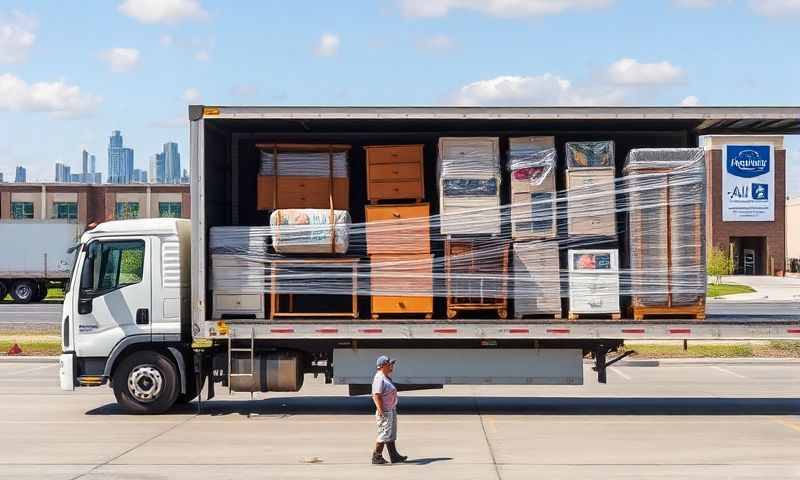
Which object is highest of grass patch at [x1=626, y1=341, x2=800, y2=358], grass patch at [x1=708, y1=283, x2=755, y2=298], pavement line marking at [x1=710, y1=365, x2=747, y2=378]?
grass patch at [x1=708, y1=283, x2=755, y2=298]

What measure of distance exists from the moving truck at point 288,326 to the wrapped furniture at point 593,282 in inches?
7.6

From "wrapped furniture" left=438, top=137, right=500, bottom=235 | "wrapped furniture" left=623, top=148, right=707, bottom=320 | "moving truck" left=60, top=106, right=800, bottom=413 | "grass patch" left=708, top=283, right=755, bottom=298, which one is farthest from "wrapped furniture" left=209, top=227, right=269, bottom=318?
"grass patch" left=708, top=283, right=755, bottom=298

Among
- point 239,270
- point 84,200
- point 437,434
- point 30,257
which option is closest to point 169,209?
point 84,200

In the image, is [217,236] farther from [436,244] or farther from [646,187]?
[646,187]

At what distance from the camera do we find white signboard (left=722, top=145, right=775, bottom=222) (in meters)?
71.6

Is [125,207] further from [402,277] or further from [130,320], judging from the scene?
[402,277]

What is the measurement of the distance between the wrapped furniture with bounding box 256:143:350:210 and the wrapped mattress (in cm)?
33

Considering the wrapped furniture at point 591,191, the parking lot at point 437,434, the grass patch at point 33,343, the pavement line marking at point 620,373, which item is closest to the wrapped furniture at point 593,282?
the wrapped furniture at point 591,191

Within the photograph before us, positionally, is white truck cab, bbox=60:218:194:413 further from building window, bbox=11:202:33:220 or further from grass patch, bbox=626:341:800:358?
building window, bbox=11:202:33:220

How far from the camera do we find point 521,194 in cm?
1424

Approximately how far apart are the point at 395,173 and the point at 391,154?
10.6 inches

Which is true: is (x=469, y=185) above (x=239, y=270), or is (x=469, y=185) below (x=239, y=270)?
above

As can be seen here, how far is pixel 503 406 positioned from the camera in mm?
15578

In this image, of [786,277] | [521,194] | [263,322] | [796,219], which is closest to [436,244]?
[521,194]
